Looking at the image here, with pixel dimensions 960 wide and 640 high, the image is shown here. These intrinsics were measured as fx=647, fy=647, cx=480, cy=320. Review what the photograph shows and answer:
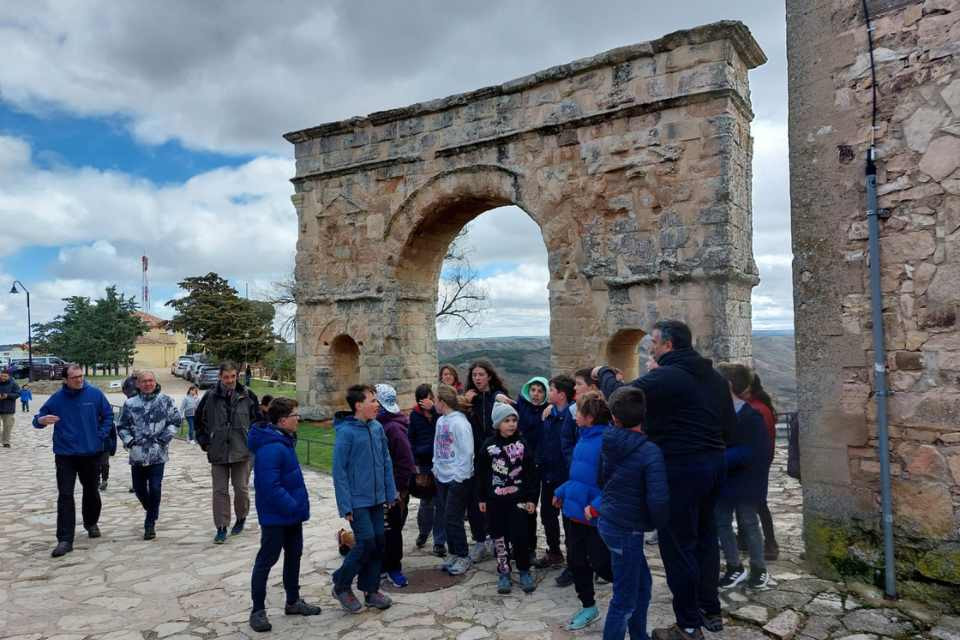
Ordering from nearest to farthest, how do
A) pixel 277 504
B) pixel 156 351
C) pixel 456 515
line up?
pixel 277 504, pixel 456 515, pixel 156 351

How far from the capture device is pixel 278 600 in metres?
4.84

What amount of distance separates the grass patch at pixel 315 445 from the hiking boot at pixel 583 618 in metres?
5.85

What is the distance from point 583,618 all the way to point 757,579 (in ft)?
4.86

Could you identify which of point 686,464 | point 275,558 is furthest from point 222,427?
point 686,464

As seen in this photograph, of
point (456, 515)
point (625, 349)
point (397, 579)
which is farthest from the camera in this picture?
point (625, 349)

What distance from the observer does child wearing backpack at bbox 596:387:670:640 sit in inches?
141

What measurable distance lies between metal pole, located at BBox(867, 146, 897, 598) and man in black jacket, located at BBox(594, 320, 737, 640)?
129 cm

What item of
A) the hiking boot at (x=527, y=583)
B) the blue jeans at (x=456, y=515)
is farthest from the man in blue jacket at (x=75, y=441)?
the hiking boot at (x=527, y=583)

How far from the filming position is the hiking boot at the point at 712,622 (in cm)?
408

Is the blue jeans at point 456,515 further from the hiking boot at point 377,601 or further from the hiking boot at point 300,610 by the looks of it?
the hiking boot at point 300,610

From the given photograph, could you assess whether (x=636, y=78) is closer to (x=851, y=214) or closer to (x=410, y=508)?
(x=851, y=214)

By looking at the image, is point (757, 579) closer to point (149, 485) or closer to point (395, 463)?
point (395, 463)

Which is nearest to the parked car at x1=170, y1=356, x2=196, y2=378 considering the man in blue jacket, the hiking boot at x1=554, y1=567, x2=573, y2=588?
the man in blue jacket

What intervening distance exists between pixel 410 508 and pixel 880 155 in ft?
18.8
